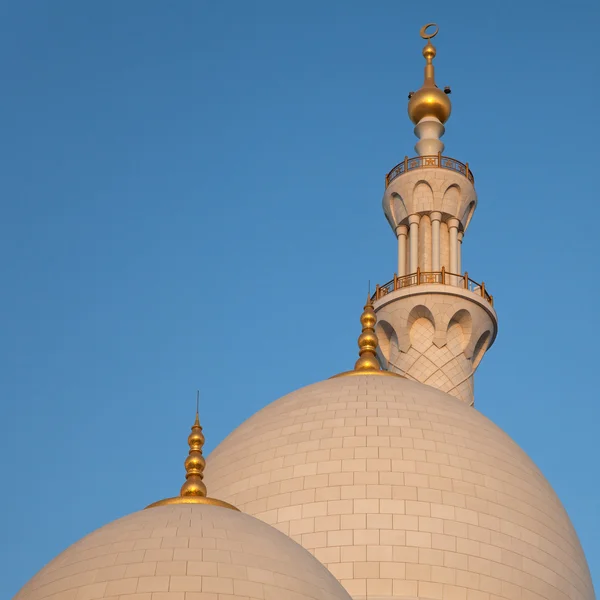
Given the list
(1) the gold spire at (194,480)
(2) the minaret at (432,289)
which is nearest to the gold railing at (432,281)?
(2) the minaret at (432,289)

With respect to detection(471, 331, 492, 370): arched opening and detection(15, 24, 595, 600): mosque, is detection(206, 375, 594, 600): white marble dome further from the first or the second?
detection(471, 331, 492, 370): arched opening

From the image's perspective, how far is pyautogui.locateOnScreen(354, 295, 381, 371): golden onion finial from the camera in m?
32.0

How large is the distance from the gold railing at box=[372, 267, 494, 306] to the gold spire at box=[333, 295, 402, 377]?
379 cm

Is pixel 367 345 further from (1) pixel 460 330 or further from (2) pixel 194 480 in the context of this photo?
(2) pixel 194 480

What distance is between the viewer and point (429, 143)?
40.9 meters

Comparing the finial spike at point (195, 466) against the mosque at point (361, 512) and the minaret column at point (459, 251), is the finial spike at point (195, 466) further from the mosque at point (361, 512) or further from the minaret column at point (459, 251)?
the minaret column at point (459, 251)

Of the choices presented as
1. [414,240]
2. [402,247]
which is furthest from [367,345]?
[402,247]

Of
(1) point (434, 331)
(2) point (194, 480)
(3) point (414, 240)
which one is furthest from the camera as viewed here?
(3) point (414, 240)

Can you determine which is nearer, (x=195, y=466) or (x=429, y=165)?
(x=195, y=466)

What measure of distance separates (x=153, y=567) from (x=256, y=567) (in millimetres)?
1312

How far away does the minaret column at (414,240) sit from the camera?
38.6 metres

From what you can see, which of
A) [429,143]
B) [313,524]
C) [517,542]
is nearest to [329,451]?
[313,524]

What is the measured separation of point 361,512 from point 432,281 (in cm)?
1155

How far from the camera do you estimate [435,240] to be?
127ft
